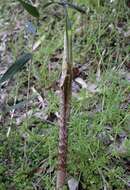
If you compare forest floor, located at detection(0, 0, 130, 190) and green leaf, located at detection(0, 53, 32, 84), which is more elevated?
green leaf, located at detection(0, 53, 32, 84)

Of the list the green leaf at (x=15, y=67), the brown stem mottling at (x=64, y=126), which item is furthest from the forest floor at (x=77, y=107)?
the green leaf at (x=15, y=67)

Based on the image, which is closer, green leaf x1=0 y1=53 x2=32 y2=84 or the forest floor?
green leaf x1=0 y1=53 x2=32 y2=84

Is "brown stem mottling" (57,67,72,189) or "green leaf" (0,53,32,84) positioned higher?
"green leaf" (0,53,32,84)

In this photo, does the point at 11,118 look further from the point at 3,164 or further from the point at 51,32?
the point at 51,32

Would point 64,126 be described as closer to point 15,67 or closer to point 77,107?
point 15,67

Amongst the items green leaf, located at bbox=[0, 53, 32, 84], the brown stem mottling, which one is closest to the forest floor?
the brown stem mottling

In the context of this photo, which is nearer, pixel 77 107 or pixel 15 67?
pixel 15 67

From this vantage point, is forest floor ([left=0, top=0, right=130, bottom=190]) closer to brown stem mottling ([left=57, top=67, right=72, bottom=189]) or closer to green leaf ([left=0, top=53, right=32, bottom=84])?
brown stem mottling ([left=57, top=67, right=72, bottom=189])

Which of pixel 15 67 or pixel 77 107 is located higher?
pixel 15 67

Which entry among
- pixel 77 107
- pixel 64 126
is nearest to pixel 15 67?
pixel 64 126
